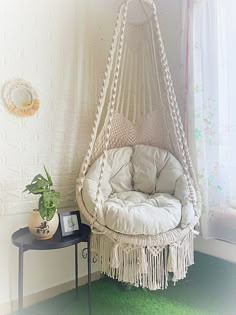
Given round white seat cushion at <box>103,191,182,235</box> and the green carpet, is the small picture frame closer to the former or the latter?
round white seat cushion at <box>103,191,182,235</box>

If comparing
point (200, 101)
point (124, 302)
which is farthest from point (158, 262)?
point (200, 101)

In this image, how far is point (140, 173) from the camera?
2.19 m

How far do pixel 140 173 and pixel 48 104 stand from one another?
825 mm

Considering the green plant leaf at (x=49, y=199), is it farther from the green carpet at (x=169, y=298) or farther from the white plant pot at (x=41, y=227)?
the green carpet at (x=169, y=298)

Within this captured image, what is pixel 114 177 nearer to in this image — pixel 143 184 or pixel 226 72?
pixel 143 184

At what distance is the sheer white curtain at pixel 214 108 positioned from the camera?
6.68 ft

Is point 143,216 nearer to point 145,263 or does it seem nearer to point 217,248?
point 145,263

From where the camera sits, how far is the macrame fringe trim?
163 centimetres

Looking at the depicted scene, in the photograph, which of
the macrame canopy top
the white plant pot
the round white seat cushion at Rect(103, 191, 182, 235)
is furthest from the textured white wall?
the round white seat cushion at Rect(103, 191, 182, 235)

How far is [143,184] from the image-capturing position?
217cm

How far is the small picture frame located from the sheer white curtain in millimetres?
928

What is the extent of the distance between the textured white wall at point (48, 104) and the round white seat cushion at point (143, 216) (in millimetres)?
568

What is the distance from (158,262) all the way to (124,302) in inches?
19.5

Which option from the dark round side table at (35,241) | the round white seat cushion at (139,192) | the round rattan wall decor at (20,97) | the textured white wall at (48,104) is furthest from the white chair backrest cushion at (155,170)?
the round rattan wall decor at (20,97)
